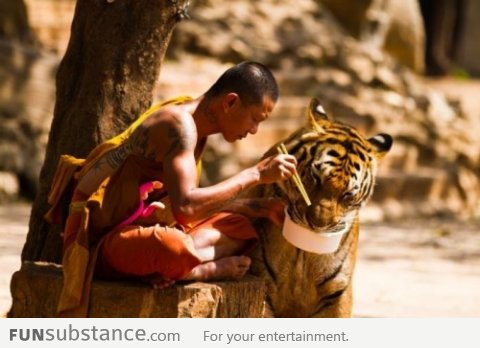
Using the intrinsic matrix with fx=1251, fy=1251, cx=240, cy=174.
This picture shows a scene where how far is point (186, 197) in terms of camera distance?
17.7ft

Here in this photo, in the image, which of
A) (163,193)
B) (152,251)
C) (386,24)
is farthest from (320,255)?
(386,24)

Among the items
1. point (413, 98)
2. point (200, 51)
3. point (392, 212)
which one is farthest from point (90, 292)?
point (413, 98)

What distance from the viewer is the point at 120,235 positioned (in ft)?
18.2

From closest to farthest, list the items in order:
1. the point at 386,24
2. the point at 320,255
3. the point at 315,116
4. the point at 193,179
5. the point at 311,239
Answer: the point at 193,179, the point at 311,239, the point at 320,255, the point at 315,116, the point at 386,24

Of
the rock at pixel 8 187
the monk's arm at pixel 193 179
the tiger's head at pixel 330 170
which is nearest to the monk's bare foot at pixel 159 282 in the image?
the monk's arm at pixel 193 179

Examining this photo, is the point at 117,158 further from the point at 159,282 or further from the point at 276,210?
the point at 276,210

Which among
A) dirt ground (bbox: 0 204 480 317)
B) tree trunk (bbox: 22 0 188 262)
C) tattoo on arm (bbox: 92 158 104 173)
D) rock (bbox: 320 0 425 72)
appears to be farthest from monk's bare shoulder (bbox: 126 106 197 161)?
rock (bbox: 320 0 425 72)

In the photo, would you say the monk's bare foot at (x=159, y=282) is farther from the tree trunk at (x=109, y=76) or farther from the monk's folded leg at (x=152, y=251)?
the tree trunk at (x=109, y=76)

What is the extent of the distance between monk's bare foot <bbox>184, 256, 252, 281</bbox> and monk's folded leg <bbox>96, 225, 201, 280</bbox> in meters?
→ 0.19

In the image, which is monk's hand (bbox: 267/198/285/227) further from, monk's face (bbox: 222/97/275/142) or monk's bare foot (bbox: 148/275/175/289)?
monk's bare foot (bbox: 148/275/175/289)

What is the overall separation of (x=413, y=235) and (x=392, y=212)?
1181 millimetres

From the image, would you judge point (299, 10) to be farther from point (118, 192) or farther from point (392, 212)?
point (118, 192)

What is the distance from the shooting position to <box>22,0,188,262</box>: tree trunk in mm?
6863

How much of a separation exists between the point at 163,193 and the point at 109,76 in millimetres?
1240
